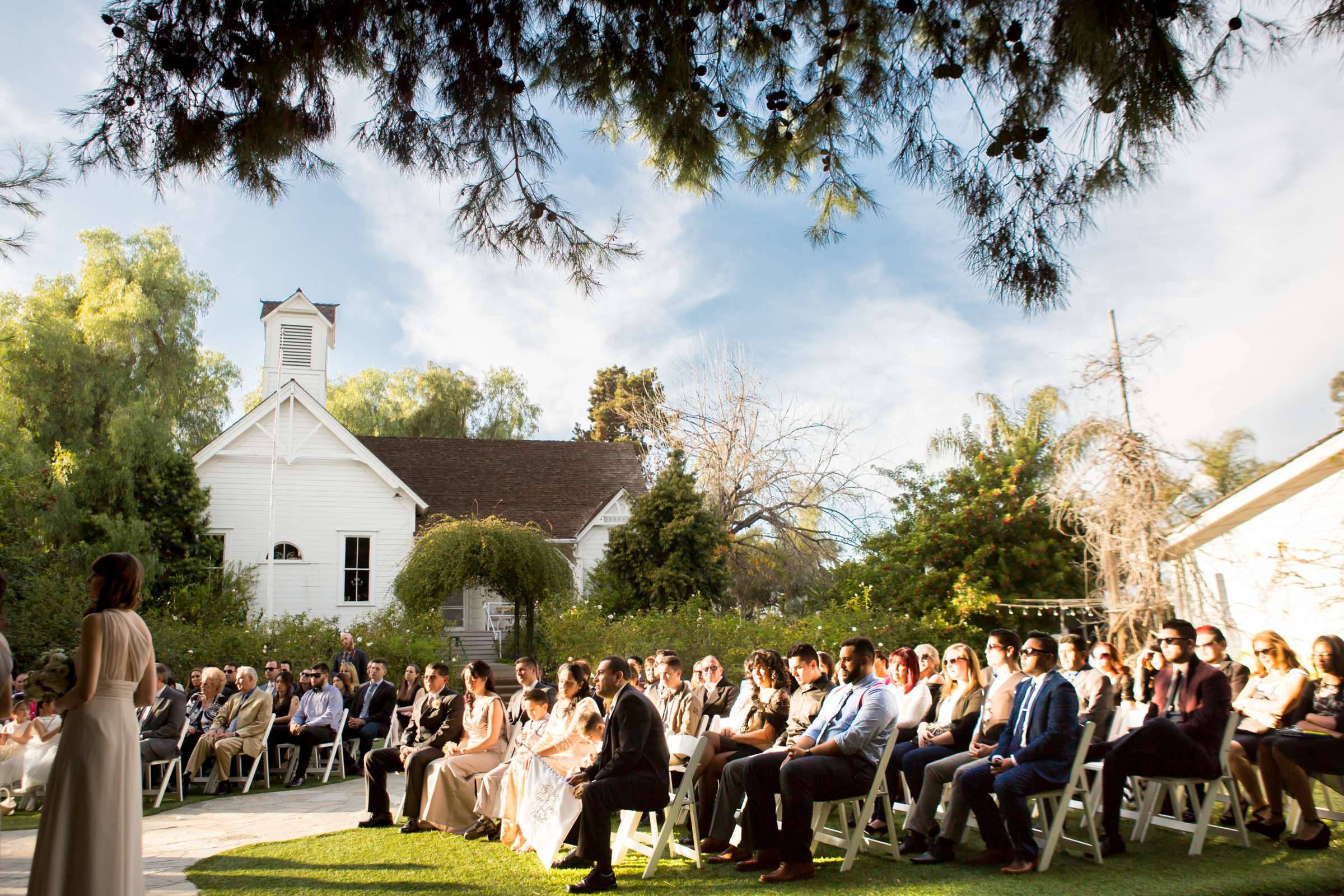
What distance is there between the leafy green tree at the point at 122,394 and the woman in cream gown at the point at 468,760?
13.0 meters

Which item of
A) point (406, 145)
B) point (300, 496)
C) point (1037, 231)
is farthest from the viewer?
point (300, 496)

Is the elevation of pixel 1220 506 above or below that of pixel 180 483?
below

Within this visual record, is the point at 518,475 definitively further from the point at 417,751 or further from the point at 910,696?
the point at 910,696

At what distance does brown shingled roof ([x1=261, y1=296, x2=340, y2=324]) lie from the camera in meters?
25.8

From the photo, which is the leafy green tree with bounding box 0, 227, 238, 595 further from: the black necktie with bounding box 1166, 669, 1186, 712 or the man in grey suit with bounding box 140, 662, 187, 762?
the black necktie with bounding box 1166, 669, 1186, 712

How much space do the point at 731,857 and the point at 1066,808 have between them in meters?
2.27

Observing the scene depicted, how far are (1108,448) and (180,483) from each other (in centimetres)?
1854

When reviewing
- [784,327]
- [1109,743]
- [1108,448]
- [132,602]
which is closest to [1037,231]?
[1109,743]

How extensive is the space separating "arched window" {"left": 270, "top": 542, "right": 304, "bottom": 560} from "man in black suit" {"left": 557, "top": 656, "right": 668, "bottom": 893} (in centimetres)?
1758

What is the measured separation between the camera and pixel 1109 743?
696cm

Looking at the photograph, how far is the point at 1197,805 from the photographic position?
650cm

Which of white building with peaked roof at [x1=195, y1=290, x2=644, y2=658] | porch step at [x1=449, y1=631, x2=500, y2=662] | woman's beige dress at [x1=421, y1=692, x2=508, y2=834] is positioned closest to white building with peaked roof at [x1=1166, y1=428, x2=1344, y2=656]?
woman's beige dress at [x1=421, y1=692, x2=508, y2=834]

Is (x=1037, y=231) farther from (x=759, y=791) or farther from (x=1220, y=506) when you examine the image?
(x=1220, y=506)

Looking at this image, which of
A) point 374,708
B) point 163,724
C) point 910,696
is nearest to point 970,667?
point 910,696
